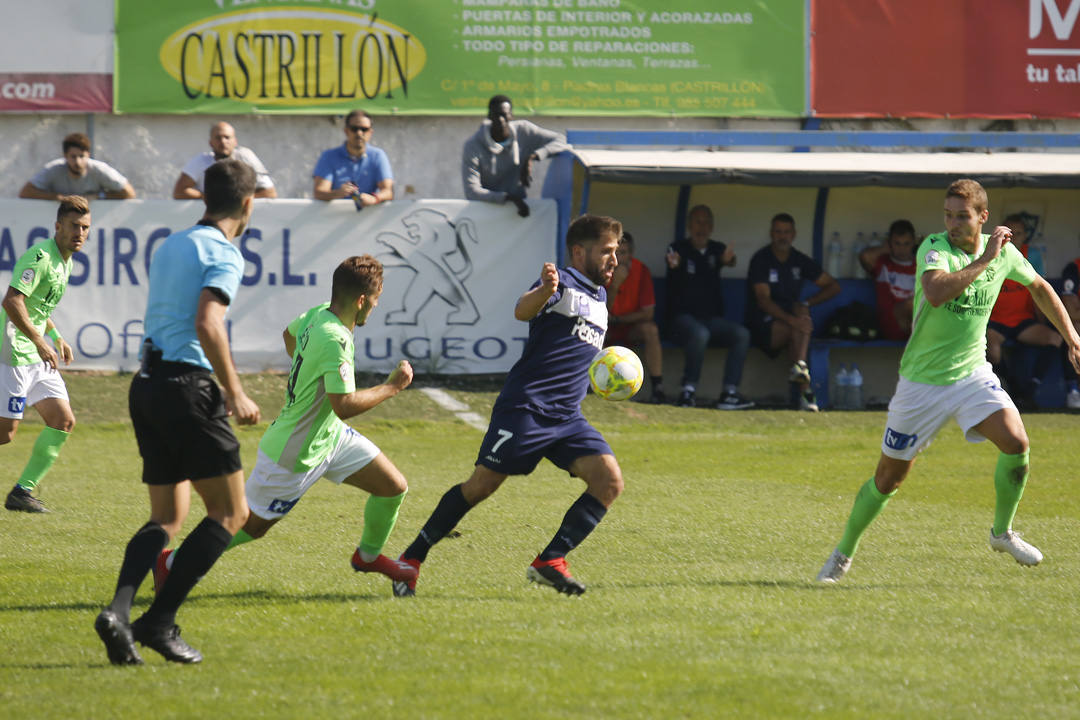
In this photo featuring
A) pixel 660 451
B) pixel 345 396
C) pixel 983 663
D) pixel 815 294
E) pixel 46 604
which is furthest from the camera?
pixel 815 294

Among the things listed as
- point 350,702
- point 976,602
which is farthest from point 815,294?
point 350,702

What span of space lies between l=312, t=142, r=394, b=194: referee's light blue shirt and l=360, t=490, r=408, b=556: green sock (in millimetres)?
8989

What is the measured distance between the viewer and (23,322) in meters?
8.80

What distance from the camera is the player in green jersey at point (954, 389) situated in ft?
22.7

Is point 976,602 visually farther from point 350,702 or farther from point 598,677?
point 350,702

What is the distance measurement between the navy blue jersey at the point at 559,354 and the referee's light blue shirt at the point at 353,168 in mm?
8669

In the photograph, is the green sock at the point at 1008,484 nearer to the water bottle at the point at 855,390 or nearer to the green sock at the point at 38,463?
the green sock at the point at 38,463

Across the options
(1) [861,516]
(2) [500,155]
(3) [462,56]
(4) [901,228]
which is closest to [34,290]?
(1) [861,516]

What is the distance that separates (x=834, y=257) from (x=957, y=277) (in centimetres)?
952

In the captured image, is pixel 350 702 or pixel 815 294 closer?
pixel 350 702

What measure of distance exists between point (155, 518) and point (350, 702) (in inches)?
47.7

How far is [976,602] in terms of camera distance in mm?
6293

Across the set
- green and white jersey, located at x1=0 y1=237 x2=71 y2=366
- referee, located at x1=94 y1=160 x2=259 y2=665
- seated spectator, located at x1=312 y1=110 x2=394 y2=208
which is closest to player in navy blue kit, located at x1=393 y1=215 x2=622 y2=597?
referee, located at x1=94 y1=160 x2=259 y2=665

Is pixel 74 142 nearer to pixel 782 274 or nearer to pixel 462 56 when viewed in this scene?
pixel 462 56
